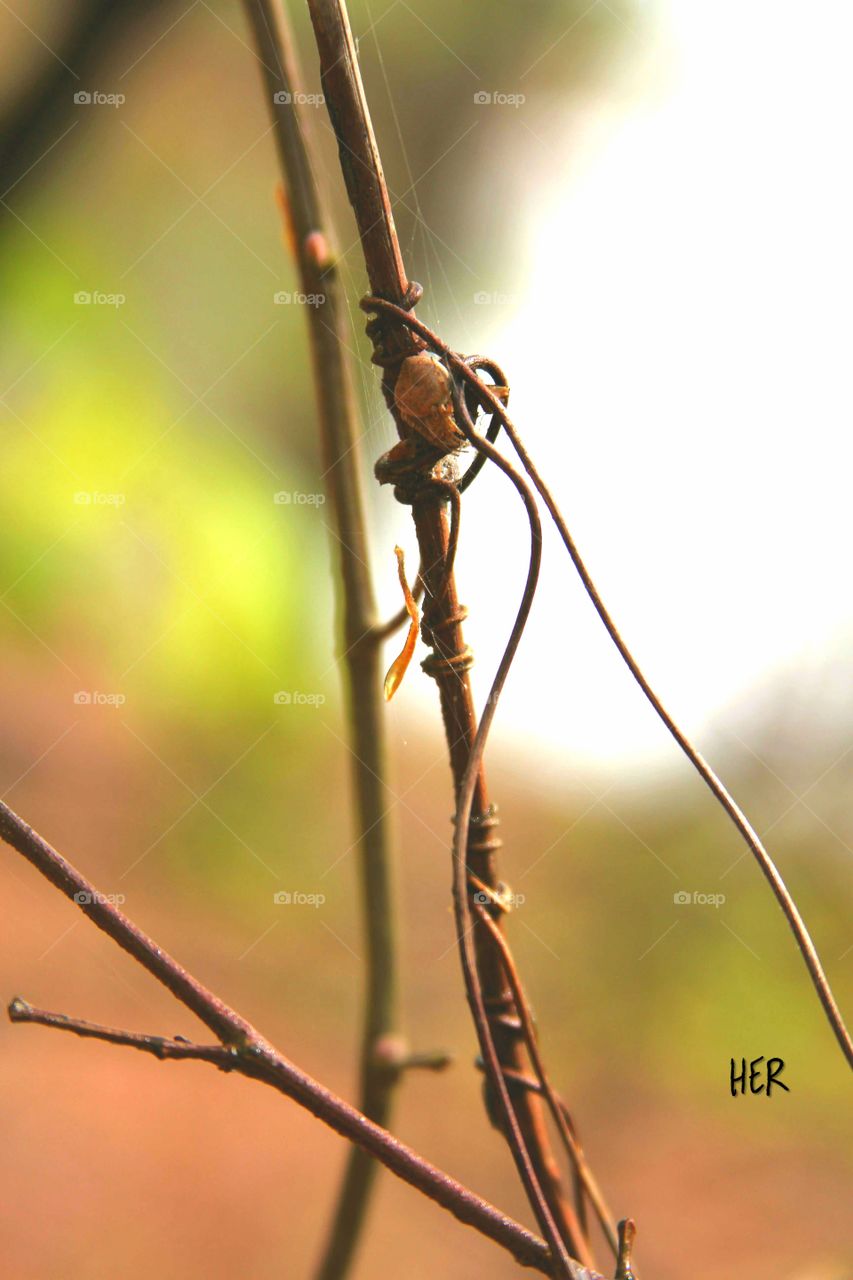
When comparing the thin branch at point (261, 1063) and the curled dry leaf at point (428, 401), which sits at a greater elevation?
the curled dry leaf at point (428, 401)

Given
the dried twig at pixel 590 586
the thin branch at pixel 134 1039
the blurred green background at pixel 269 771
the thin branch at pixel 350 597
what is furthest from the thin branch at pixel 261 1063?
the blurred green background at pixel 269 771

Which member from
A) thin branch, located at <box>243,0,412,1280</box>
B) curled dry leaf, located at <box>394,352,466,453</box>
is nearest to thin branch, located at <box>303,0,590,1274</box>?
curled dry leaf, located at <box>394,352,466,453</box>

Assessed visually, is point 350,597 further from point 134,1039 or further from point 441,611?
point 134,1039

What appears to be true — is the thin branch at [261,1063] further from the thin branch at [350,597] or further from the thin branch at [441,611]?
the thin branch at [350,597]

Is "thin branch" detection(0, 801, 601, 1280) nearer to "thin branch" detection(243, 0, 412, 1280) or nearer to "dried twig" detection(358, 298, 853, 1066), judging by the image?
"dried twig" detection(358, 298, 853, 1066)

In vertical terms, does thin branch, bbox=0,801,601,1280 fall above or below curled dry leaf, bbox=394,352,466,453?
below

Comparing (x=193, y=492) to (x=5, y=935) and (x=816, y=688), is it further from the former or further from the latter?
(x=816, y=688)
